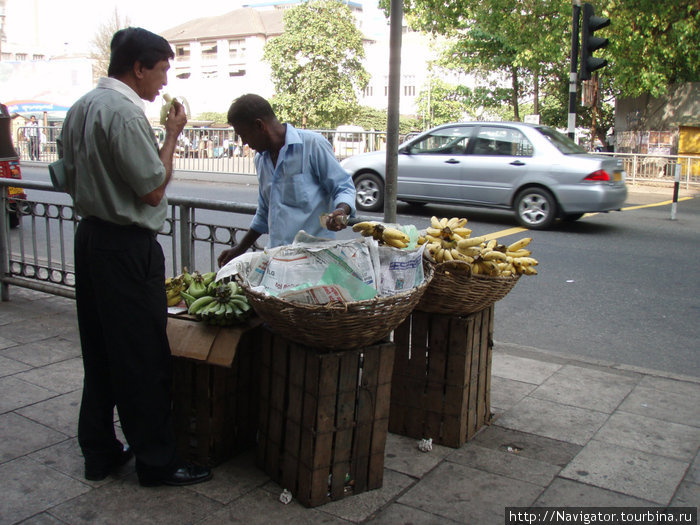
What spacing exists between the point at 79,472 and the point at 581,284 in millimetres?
5723

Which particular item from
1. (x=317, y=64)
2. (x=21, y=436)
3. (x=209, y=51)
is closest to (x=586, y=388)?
(x=21, y=436)

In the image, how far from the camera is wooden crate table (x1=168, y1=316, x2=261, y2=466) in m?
3.05

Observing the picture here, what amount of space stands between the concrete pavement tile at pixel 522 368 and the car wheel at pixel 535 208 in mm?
6238

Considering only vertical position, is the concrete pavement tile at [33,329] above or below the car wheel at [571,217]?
below

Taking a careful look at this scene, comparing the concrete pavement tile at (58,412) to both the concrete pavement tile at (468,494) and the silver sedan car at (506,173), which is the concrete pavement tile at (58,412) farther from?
the silver sedan car at (506,173)

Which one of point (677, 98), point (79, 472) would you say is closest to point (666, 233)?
point (79, 472)

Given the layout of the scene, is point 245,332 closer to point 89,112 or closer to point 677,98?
point 89,112

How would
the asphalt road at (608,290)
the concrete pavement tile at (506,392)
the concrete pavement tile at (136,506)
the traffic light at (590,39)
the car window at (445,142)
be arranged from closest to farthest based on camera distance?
the concrete pavement tile at (136,506) < the concrete pavement tile at (506,392) < the asphalt road at (608,290) < the traffic light at (590,39) < the car window at (445,142)

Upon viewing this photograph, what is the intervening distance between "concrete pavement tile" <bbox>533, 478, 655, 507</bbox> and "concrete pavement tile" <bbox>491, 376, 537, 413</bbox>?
92 centimetres

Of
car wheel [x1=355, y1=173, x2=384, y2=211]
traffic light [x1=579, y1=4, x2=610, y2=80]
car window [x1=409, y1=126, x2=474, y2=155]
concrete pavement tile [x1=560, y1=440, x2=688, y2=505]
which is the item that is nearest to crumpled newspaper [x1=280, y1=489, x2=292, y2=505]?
concrete pavement tile [x1=560, y1=440, x2=688, y2=505]

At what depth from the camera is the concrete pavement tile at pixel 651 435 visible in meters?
3.40

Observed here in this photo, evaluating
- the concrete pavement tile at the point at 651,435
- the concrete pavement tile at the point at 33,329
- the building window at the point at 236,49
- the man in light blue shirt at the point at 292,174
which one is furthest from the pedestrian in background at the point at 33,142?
the building window at the point at 236,49

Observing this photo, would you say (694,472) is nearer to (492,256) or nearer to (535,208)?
(492,256)

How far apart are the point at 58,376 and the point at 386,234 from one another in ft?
7.91
